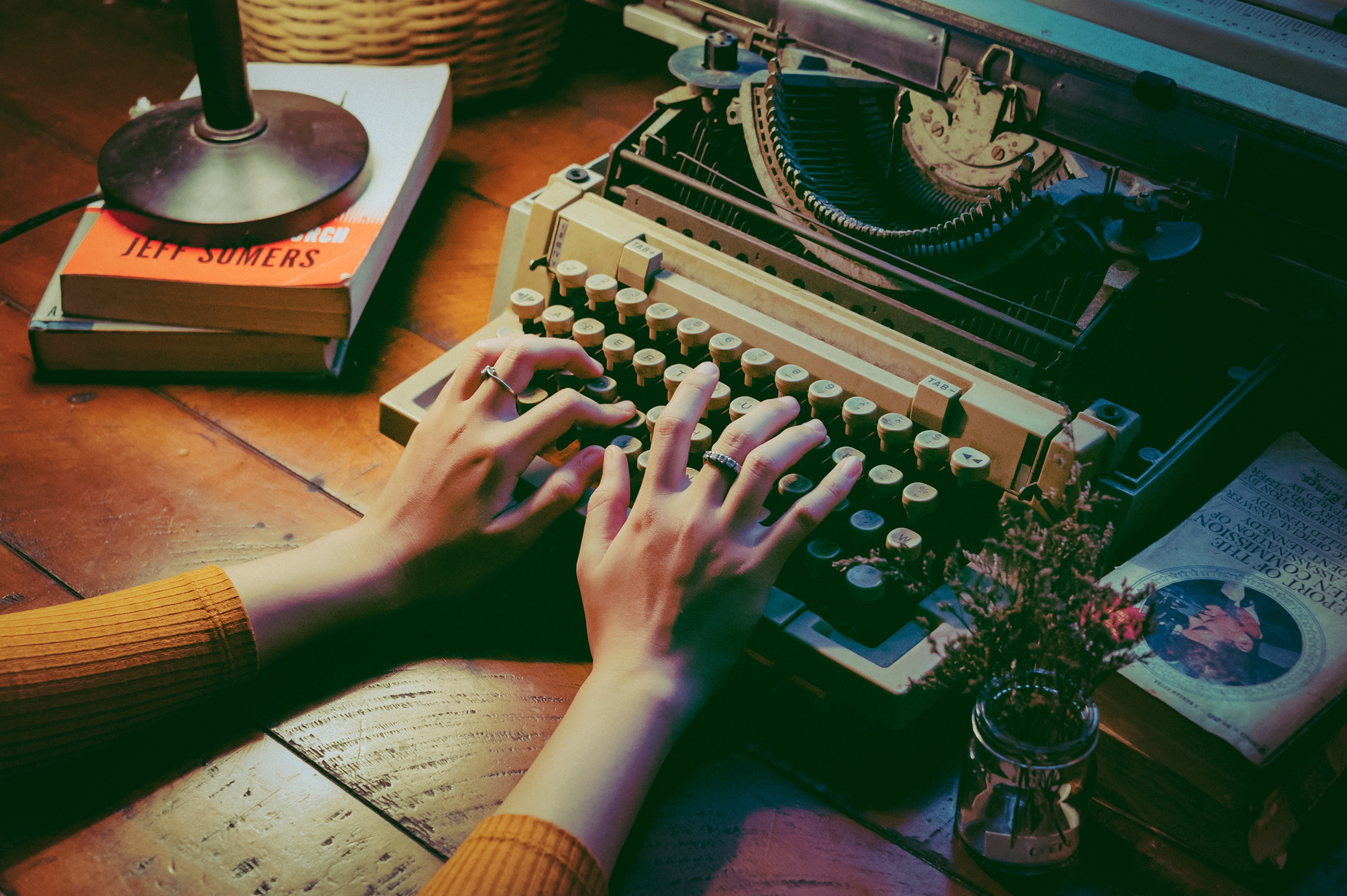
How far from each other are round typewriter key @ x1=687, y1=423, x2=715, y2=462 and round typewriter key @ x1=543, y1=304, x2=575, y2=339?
21cm

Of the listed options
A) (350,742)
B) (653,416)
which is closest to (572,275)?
(653,416)

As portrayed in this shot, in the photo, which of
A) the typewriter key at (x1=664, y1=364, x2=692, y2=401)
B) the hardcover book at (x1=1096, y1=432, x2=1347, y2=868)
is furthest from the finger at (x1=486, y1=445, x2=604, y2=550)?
the hardcover book at (x1=1096, y1=432, x2=1347, y2=868)

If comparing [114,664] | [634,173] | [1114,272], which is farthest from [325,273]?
[1114,272]

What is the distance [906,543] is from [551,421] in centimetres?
35

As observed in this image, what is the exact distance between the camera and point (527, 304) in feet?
4.05

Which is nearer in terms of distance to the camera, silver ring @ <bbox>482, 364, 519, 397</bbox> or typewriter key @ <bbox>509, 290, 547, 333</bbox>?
silver ring @ <bbox>482, 364, 519, 397</bbox>

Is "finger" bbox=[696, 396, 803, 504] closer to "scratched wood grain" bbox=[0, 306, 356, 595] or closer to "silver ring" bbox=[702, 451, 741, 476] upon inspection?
"silver ring" bbox=[702, 451, 741, 476]

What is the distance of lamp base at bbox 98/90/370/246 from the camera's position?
131 centimetres

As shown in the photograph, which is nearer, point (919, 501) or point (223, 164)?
point (919, 501)

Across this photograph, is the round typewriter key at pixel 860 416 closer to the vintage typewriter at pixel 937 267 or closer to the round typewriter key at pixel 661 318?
the vintage typewriter at pixel 937 267

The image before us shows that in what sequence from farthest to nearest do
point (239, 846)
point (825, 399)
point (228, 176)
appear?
point (228, 176), point (825, 399), point (239, 846)

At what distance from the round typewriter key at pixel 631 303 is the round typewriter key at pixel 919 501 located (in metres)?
0.37

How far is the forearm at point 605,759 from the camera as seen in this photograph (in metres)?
0.81

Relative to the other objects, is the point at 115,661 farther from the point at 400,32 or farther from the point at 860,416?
the point at 400,32
